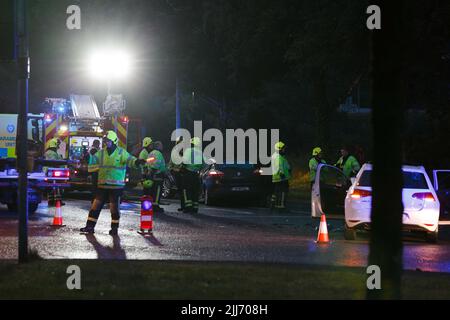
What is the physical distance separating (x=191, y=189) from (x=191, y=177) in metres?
0.32

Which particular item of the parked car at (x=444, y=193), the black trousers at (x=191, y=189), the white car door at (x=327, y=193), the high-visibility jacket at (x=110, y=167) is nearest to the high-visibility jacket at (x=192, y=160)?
the black trousers at (x=191, y=189)

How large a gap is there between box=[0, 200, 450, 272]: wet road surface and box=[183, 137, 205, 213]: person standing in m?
0.42

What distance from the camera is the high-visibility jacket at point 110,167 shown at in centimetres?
1595

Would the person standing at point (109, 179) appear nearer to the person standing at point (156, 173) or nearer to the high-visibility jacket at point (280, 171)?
the person standing at point (156, 173)

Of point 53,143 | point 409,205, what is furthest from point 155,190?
point 409,205

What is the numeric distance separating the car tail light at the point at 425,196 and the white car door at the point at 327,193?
213cm

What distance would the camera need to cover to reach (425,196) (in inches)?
624

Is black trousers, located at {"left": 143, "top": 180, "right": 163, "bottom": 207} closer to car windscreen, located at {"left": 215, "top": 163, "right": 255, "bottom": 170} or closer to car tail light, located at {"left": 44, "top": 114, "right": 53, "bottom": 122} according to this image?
car windscreen, located at {"left": 215, "top": 163, "right": 255, "bottom": 170}

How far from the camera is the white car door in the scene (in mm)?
17406

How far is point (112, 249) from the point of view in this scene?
13.7 meters

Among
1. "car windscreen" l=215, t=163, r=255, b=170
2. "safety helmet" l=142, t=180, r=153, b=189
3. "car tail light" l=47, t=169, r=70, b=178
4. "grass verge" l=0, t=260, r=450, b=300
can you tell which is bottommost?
"grass verge" l=0, t=260, r=450, b=300

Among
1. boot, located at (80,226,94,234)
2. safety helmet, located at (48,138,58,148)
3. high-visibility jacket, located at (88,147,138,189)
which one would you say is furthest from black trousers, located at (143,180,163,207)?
boot, located at (80,226,94,234)

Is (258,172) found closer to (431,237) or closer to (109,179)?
(431,237)

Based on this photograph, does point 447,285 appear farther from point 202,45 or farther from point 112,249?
point 202,45
